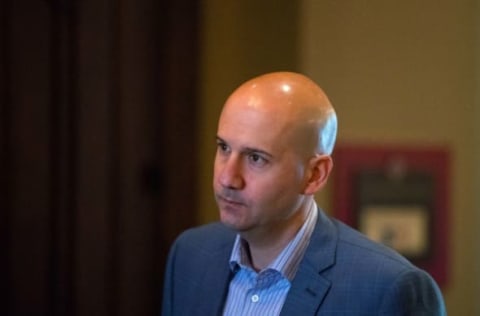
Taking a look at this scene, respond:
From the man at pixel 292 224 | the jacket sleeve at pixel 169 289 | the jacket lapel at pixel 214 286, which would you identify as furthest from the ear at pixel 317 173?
the jacket sleeve at pixel 169 289

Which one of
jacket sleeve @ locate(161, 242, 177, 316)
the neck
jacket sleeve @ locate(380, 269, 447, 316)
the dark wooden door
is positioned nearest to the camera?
jacket sleeve @ locate(380, 269, 447, 316)

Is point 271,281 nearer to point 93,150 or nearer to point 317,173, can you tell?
point 317,173

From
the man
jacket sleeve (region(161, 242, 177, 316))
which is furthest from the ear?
jacket sleeve (region(161, 242, 177, 316))

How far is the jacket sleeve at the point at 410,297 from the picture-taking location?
4.78 ft

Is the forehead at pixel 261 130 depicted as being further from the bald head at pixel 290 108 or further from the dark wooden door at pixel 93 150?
the dark wooden door at pixel 93 150

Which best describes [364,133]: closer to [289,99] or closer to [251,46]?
[251,46]

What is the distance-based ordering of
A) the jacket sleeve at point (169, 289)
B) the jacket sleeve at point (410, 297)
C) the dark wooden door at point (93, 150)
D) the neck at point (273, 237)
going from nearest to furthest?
1. the jacket sleeve at point (410, 297)
2. the neck at point (273, 237)
3. the jacket sleeve at point (169, 289)
4. the dark wooden door at point (93, 150)

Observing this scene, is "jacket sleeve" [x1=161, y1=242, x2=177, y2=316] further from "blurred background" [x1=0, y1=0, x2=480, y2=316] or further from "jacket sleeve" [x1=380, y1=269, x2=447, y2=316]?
"blurred background" [x1=0, y1=0, x2=480, y2=316]

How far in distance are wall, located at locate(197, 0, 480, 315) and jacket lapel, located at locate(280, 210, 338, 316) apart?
973mm

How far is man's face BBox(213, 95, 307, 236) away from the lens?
4.87 ft

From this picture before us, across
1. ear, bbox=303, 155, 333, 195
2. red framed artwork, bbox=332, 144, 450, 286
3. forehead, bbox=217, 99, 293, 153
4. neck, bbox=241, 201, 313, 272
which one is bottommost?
red framed artwork, bbox=332, 144, 450, 286

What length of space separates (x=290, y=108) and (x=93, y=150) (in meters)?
1.16

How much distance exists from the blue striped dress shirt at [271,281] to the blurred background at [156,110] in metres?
0.94

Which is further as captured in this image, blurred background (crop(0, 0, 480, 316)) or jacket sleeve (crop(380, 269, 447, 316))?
blurred background (crop(0, 0, 480, 316))
